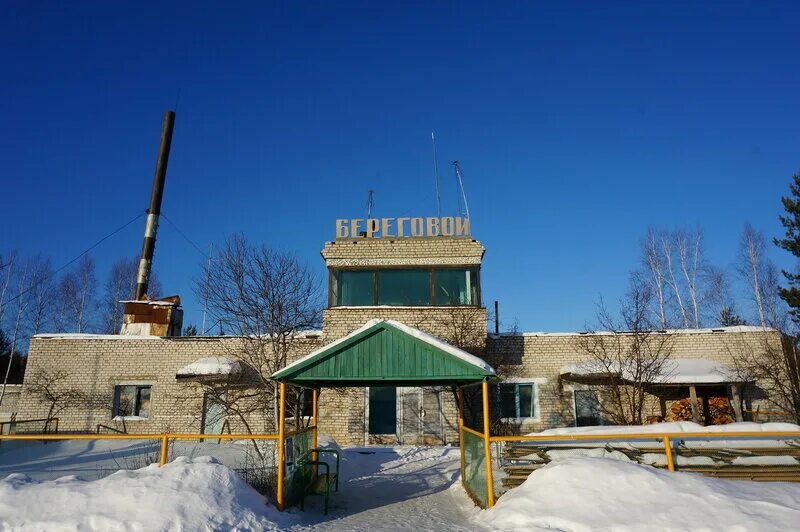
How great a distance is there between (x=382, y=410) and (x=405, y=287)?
4362 millimetres

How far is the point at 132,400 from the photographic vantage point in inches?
795

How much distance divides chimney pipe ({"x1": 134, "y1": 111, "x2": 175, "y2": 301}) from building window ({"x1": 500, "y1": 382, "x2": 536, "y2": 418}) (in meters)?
17.9

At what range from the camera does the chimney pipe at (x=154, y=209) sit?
27.7m

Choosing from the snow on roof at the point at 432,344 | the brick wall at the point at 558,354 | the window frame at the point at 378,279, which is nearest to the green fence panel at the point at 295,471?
the snow on roof at the point at 432,344

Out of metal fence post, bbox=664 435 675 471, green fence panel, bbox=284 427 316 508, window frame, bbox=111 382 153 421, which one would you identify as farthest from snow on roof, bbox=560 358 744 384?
window frame, bbox=111 382 153 421

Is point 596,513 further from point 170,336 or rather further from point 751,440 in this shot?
point 170,336

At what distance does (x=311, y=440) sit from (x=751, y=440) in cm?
847

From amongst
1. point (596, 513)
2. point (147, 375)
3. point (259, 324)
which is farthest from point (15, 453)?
point (596, 513)

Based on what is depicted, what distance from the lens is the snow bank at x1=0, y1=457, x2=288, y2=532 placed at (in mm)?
6875

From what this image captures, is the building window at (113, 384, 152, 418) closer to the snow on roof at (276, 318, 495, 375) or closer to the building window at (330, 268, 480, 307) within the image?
the building window at (330, 268, 480, 307)

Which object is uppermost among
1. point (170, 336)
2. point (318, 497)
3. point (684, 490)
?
point (170, 336)

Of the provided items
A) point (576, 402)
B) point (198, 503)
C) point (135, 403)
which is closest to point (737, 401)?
point (576, 402)

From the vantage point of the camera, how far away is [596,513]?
7109 mm

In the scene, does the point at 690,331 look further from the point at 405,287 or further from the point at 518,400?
the point at 405,287
